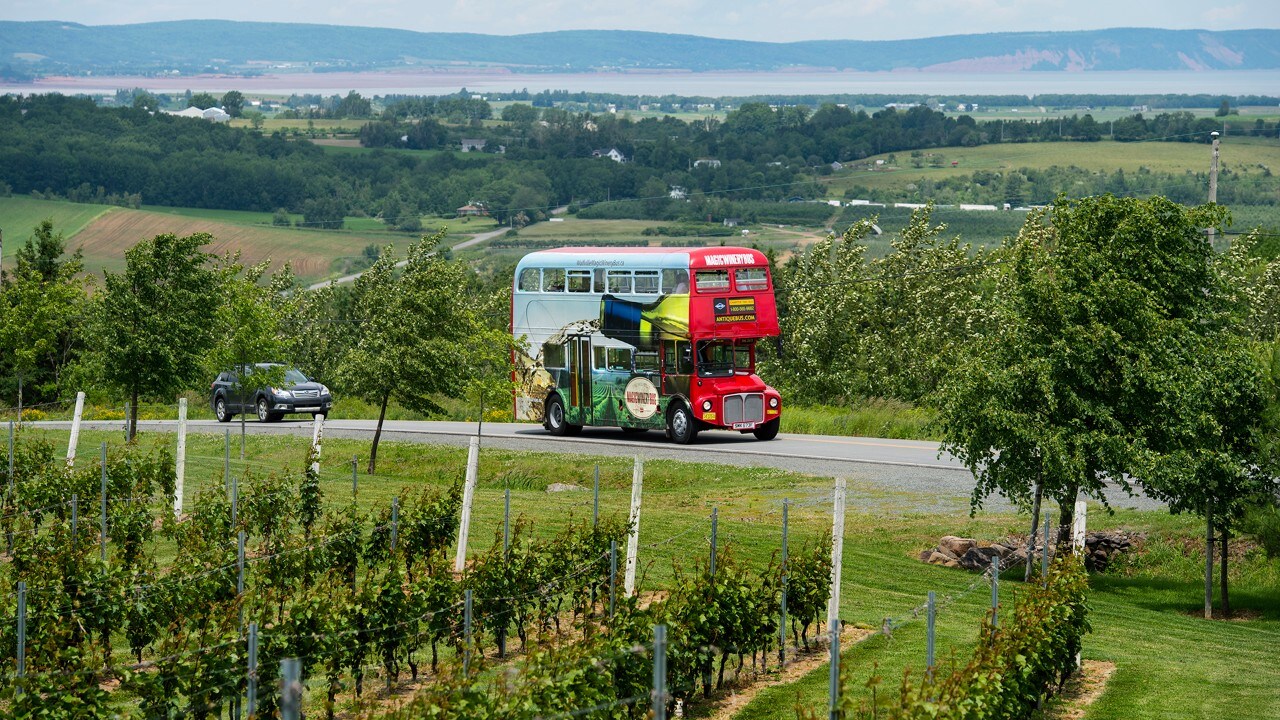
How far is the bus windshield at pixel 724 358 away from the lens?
37.2 metres

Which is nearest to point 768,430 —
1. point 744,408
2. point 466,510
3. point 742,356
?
point 744,408

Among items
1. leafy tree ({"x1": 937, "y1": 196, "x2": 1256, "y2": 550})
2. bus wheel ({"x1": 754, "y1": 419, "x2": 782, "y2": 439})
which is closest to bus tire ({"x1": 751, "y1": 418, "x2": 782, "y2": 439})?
bus wheel ({"x1": 754, "y1": 419, "x2": 782, "y2": 439})

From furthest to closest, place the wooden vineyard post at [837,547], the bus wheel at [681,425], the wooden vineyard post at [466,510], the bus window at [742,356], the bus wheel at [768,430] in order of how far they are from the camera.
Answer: the bus wheel at [768,430]
the bus wheel at [681,425]
the bus window at [742,356]
the wooden vineyard post at [466,510]
the wooden vineyard post at [837,547]

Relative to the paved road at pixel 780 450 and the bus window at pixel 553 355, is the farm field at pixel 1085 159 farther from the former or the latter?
the bus window at pixel 553 355

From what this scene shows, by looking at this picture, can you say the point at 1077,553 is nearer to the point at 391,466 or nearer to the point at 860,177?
the point at 391,466

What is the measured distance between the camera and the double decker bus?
36.9 meters

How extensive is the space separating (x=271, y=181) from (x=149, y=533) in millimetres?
161924

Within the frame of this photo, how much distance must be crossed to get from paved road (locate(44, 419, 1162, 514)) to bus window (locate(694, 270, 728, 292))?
3.92 meters

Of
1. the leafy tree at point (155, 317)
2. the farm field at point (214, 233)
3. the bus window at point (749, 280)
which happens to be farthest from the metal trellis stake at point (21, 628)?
the farm field at point (214, 233)

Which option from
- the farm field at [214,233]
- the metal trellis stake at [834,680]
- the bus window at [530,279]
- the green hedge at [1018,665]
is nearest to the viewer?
the metal trellis stake at [834,680]

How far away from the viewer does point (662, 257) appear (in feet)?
121

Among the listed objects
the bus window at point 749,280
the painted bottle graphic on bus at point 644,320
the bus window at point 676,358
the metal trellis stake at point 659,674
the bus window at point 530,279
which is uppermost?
the metal trellis stake at point 659,674

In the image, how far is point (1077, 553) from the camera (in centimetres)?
1764

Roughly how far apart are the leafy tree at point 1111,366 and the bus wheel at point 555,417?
62.9ft
